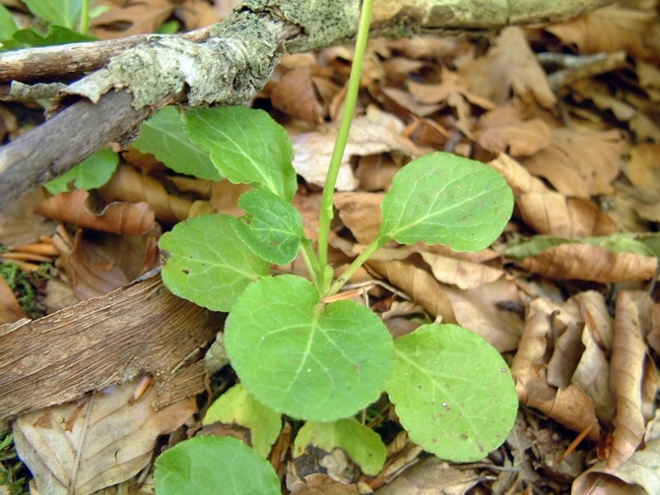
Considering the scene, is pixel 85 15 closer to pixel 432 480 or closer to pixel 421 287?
pixel 421 287

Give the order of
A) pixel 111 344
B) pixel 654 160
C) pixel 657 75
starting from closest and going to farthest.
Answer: pixel 111 344
pixel 654 160
pixel 657 75

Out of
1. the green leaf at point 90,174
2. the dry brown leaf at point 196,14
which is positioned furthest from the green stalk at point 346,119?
the dry brown leaf at point 196,14

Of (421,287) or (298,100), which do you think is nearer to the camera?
(421,287)

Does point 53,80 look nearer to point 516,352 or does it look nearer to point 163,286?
point 163,286

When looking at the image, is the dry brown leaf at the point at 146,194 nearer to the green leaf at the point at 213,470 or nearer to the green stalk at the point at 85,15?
the green stalk at the point at 85,15

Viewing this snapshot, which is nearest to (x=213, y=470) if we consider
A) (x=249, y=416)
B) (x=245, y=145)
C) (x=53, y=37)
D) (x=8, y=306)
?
(x=249, y=416)

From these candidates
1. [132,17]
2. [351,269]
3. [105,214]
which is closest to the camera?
[351,269]

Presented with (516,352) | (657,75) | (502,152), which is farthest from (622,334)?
(657,75)
